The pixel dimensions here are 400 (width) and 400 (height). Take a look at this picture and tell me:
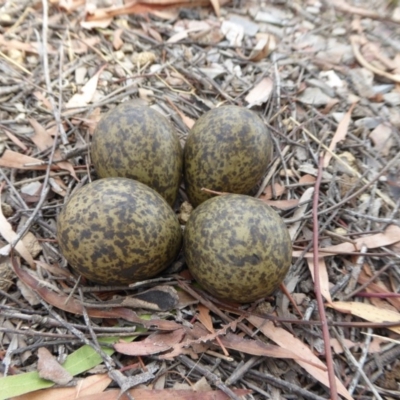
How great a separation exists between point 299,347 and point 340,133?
1213 mm

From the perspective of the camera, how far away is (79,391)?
151 centimetres

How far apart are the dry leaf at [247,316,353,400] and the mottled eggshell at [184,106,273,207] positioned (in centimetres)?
59

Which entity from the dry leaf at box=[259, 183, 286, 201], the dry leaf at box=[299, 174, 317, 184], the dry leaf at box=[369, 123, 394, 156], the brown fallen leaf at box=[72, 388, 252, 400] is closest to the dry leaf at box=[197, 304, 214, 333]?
the brown fallen leaf at box=[72, 388, 252, 400]

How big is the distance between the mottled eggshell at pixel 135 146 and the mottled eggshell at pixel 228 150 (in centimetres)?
12

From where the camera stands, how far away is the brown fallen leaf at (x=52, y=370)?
151 centimetres

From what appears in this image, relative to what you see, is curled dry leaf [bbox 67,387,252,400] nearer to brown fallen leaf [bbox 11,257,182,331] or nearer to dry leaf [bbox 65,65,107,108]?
brown fallen leaf [bbox 11,257,182,331]

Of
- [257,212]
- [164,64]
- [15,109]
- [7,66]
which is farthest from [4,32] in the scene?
[257,212]

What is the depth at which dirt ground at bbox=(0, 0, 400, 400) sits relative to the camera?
1590 mm

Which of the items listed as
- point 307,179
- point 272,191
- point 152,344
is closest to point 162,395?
point 152,344

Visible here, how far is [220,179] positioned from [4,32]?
5.66 ft

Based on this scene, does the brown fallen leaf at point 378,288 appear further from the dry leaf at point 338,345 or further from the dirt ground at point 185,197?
the dry leaf at point 338,345

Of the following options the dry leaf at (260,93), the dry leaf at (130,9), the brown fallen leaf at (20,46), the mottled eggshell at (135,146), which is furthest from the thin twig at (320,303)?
the brown fallen leaf at (20,46)

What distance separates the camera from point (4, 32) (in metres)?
2.62

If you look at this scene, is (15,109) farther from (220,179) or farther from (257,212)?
(257,212)
